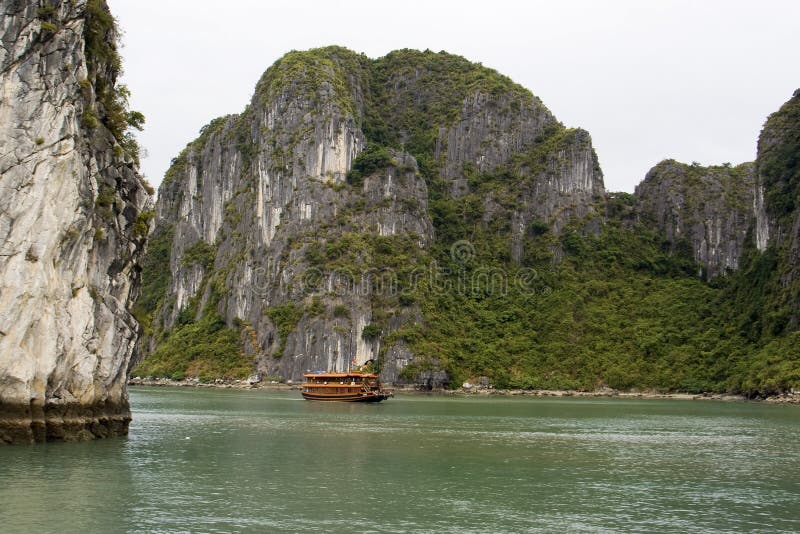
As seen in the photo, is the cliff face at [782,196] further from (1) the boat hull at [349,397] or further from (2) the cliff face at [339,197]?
(1) the boat hull at [349,397]

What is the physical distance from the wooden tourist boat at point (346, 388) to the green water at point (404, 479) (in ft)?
98.9

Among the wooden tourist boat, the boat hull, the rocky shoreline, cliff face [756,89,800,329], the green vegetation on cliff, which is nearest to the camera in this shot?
the boat hull

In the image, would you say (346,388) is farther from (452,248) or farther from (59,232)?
(452,248)

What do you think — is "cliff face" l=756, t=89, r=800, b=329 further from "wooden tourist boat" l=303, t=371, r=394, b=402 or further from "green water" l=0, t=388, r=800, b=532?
"green water" l=0, t=388, r=800, b=532

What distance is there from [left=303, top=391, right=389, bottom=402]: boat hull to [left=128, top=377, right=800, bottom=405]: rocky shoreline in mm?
21215

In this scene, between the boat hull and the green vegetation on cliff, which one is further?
the green vegetation on cliff

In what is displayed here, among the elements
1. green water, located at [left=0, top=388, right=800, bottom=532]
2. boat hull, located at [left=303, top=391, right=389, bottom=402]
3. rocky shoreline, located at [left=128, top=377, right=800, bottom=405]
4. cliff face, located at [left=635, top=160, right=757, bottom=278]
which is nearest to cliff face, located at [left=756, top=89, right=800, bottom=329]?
rocky shoreline, located at [left=128, top=377, right=800, bottom=405]

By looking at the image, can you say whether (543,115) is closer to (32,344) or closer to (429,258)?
(429,258)

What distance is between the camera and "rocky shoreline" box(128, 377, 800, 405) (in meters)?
87.1

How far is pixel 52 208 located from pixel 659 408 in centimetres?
5744

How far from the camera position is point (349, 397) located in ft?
266

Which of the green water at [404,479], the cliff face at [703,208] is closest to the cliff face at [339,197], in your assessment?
the cliff face at [703,208]

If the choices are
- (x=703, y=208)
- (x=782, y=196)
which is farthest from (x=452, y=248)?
(x=782, y=196)

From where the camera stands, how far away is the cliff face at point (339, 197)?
374 ft
